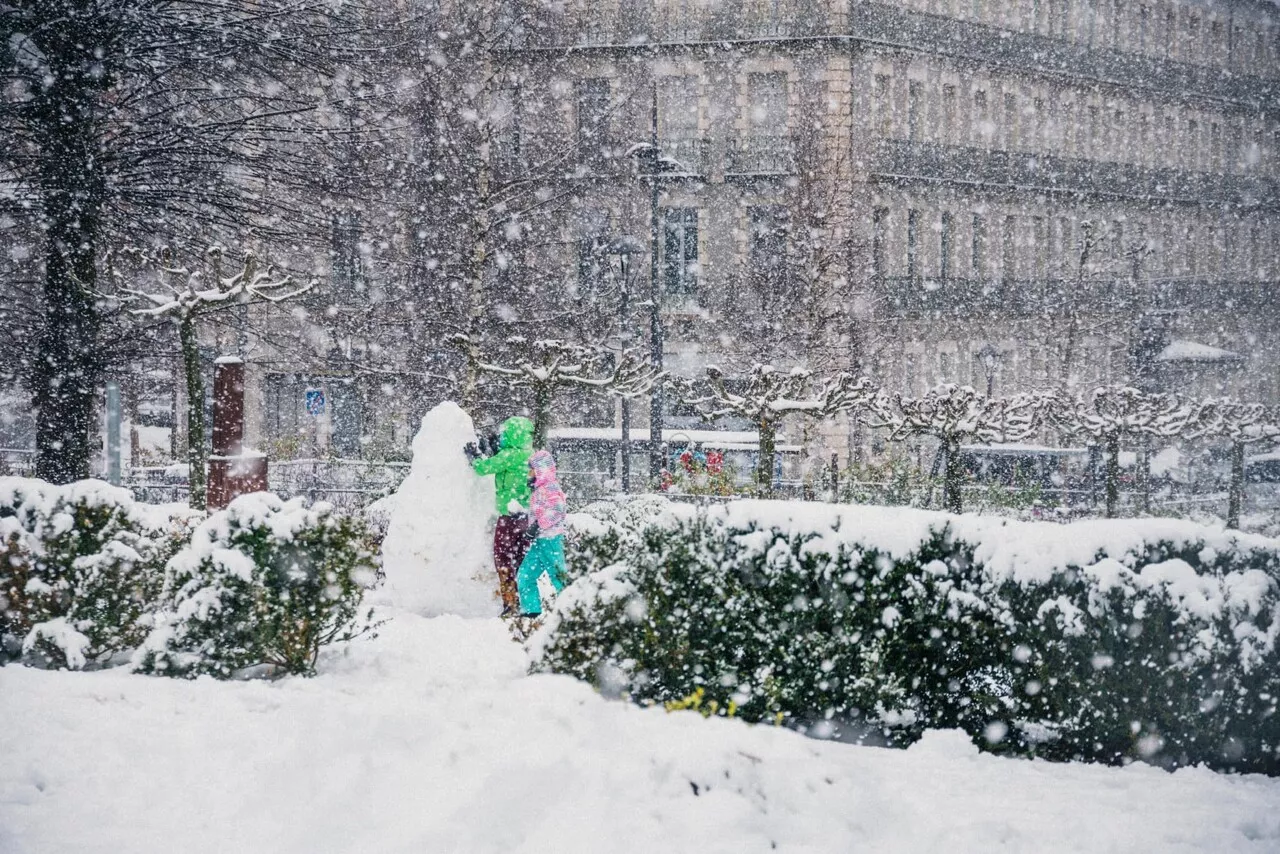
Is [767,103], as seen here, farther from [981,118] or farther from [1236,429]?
[1236,429]

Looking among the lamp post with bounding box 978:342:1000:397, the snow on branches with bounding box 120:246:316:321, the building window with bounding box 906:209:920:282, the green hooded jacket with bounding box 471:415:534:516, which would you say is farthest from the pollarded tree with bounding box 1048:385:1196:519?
the building window with bounding box 906:209:920:282

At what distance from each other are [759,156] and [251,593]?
28305mm

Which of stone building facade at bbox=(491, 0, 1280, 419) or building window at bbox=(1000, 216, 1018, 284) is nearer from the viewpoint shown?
stone building facade at bbox=(491, 0, 1280, 419)

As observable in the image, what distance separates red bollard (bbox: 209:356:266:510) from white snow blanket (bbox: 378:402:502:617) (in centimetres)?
326

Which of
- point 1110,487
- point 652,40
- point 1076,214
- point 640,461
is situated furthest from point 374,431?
point 1076,214

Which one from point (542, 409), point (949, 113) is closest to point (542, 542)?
point (542, 409)

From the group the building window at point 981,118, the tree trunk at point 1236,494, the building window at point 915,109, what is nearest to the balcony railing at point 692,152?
the building window at point 915,109

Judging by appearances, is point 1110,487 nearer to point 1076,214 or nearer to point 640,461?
point 640,461

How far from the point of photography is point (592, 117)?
105ft

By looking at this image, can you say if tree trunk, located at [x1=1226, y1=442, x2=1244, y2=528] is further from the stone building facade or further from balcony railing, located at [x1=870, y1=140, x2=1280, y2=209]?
balcony railing, located at [x1=870, y1=140, x2=1280, y2=209]

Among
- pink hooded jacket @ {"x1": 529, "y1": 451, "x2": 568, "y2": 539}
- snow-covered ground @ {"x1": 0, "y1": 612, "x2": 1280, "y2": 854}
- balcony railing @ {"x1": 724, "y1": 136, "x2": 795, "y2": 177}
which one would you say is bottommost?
snow-covered ground @ {"x1": 0, "y1": 612, "x2": 1280, "y2": 854}

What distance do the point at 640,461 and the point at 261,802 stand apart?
2058 centimetres

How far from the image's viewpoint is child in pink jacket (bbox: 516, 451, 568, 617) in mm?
8586

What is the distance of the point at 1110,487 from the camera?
54.5ft
